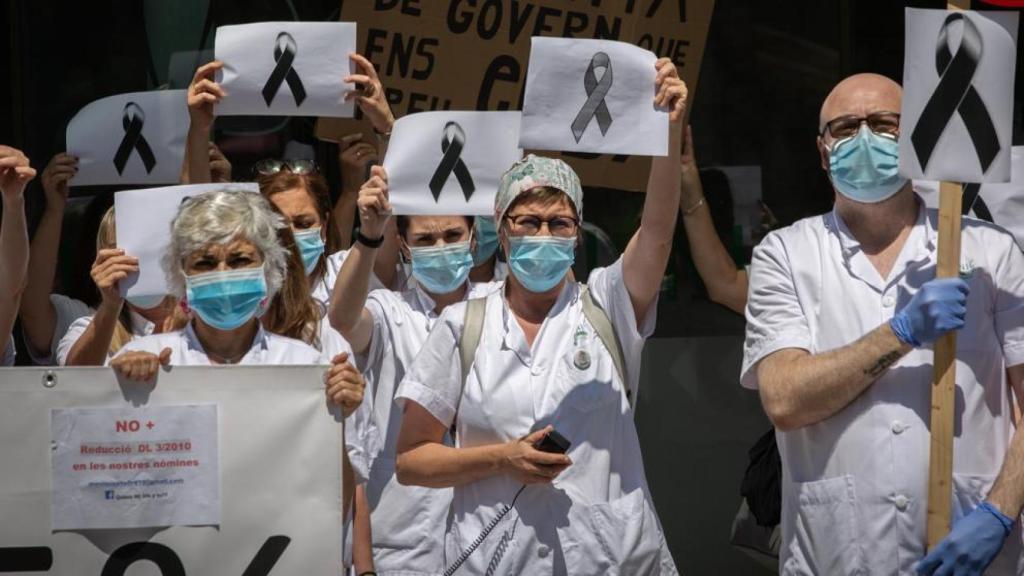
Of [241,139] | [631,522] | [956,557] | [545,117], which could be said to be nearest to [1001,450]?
[956,557]

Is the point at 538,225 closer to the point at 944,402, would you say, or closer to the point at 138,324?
the point at 944,402

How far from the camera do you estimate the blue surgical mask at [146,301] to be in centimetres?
475

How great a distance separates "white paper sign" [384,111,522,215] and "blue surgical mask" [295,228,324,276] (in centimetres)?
43

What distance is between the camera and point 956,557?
4.12 meters

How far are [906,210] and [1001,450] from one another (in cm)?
68

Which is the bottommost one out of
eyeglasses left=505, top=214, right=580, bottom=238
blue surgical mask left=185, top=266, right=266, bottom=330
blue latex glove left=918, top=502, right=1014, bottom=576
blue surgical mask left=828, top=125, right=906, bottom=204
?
blue latex glove left=918, top=502, right=1014, bottom=576

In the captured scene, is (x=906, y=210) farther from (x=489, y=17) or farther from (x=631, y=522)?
(x=489, y=17)

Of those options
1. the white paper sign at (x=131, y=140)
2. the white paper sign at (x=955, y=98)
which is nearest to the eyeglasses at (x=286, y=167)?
the white paper sign at (x=131, y=140)

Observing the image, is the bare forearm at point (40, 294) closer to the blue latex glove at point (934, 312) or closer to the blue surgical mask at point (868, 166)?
the blue surgical mask at point (868, 166)

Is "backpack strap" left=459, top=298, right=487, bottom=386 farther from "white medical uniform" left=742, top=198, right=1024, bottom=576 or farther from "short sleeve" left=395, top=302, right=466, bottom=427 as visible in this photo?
"white medical uniform" left=742, top=198, right=1024, bottom=576

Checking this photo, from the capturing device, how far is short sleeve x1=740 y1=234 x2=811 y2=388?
4449mm

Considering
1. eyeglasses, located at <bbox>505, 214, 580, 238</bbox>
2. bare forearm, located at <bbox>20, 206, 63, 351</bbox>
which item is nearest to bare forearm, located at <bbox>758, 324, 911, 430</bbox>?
eyeglasses, located at <bbox>505, 214, 580, 238</bbox>

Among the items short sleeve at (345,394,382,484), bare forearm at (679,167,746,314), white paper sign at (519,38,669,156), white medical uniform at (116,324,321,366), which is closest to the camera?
white medical uniform at (116,324,321,366)

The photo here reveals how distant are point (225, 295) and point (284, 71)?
3.94 feet
